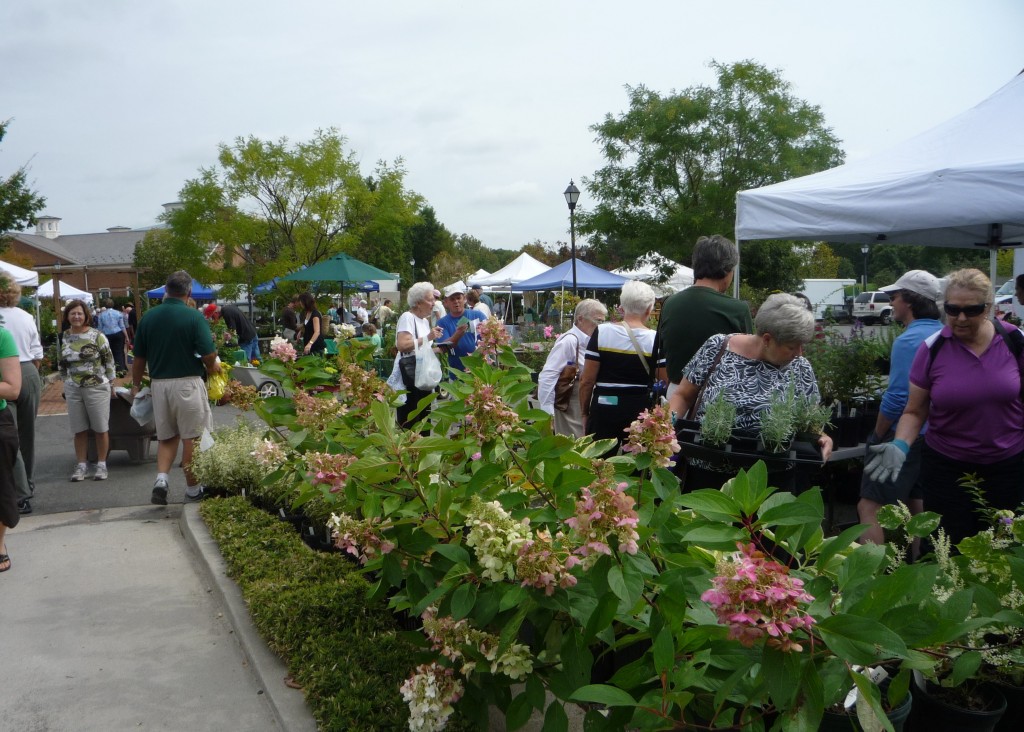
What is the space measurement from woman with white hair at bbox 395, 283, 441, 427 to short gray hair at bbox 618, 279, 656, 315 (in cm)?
193

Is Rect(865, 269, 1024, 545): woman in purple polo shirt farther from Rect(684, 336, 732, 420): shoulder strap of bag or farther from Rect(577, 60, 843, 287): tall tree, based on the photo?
Rect(577, 60, 843, 287): tall tree

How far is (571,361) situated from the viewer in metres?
5.82

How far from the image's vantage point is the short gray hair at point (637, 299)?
5.12m

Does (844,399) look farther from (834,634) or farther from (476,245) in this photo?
(476,245)

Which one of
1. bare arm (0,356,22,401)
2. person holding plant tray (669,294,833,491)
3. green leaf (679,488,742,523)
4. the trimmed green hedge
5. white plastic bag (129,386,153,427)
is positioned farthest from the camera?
white plastic bag (129,386,153,427)

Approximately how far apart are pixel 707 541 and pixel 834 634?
12.1 inches

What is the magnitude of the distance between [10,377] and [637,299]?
3.94 meters

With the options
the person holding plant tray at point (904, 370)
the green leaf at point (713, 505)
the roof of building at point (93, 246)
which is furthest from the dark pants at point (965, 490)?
the roof of building at point (93, 246)

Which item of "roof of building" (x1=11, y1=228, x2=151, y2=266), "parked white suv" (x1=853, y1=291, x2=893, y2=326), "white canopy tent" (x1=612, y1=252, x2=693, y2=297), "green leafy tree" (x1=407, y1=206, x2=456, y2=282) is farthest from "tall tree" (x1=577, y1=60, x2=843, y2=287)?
"roof of building" (x1=11, y1=228, x2=151, y2=266)

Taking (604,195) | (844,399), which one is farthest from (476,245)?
(844,399)

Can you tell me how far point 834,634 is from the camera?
1.51 meters

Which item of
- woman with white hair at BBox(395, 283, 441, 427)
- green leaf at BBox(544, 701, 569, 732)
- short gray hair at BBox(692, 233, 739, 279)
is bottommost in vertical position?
green leaf at BBox(544, 701, 569, 732)

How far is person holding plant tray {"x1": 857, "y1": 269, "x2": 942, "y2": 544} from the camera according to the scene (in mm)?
4566

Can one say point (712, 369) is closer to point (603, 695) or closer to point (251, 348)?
point (603, 695)
